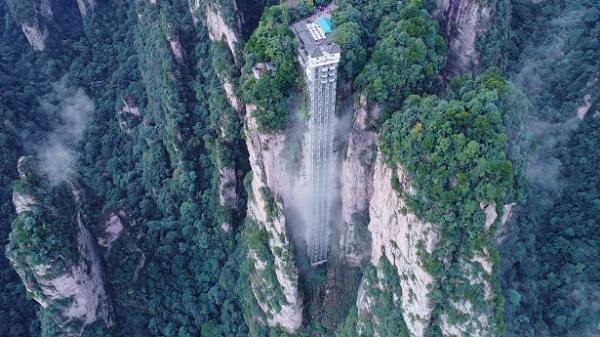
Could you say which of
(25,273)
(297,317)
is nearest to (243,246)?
(297,317)

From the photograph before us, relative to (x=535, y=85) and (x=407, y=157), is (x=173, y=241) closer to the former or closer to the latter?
(x=407, y=157)

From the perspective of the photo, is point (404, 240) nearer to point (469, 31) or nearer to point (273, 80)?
point (273, 80)

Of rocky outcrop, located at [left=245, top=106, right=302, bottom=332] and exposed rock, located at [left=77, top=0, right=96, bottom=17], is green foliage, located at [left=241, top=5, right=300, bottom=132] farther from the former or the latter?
exposed rock, located at [left=77, top=0, right=96, bottom=17]

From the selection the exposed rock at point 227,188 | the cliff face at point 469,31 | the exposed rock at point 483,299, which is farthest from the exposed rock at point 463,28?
the exposed rock at point 227,188

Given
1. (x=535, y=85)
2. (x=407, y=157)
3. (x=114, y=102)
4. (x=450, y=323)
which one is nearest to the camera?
(x=407, y=157)

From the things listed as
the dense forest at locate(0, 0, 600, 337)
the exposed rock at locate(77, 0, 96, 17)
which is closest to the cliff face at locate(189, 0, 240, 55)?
the dense forest at locate(0, 0, 600, 337)
